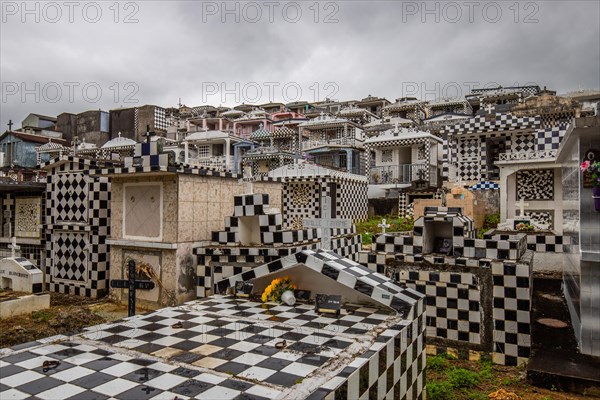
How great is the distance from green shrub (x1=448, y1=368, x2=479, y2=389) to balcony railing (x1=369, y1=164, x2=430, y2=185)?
2129cm

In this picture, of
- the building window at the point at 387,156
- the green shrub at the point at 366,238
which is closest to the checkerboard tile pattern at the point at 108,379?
A: the green shrub at the point at 366,238

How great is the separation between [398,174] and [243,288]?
23.8m

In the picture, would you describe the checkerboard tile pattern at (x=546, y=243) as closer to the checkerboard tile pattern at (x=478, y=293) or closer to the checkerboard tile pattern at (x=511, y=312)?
the checkerboard tile pattern at (x=478, y=293)

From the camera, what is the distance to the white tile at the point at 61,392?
2.84 meters

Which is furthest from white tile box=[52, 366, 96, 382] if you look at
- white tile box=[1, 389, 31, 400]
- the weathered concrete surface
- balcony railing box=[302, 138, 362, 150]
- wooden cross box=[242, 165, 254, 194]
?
balcony railing box=[302, 138, 362, 150]

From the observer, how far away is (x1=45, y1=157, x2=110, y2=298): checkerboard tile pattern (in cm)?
1100

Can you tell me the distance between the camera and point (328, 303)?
4.93m

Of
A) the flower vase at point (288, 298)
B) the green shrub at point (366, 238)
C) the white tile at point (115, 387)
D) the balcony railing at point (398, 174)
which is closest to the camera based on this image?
the white tile at point (115, 387)

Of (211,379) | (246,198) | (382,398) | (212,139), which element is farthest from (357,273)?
(212,139)

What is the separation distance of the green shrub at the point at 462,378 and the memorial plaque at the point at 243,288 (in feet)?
10.6

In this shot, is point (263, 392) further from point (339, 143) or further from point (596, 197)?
point (339, 143)

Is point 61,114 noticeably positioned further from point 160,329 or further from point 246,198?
point 160,329

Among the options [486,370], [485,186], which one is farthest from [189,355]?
[485,186]

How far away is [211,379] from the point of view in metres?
3.14
